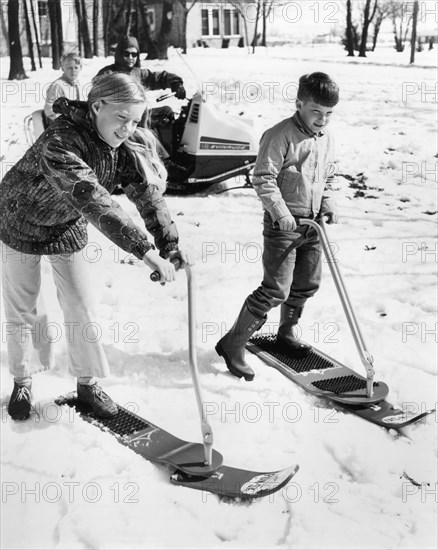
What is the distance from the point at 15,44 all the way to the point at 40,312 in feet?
13.2

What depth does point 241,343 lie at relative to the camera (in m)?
3.44

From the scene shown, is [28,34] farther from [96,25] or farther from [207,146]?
[207,146]

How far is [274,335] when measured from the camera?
3943mm

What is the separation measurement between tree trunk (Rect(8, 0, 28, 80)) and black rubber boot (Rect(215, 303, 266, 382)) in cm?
383

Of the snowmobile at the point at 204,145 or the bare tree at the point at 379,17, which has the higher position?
the bare tree at the point at 379,17

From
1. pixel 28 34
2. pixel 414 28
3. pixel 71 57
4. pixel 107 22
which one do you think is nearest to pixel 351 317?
pixel 71 57

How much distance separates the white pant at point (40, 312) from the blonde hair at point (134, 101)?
479 mm

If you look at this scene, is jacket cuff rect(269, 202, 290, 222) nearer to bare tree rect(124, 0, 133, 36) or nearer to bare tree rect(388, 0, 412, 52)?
bare tree rect(388, 0, 412, 52)

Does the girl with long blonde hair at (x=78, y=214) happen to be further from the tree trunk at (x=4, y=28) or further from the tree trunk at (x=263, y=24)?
the tree trunk at (x=4, y=28)

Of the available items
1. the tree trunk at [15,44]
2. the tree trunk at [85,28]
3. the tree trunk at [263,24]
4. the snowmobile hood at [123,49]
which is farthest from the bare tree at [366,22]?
the tree trunk at [15,44]

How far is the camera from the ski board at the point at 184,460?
2518 millimetres

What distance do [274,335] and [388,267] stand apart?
53.7 inches

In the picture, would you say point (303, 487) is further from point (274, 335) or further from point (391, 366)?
point (274, 335)

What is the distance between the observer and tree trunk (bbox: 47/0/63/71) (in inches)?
238
